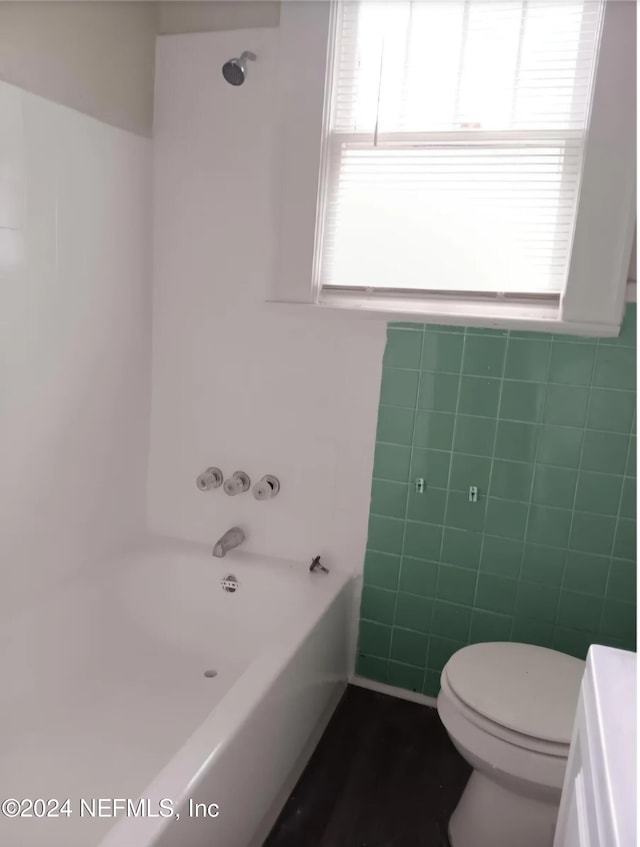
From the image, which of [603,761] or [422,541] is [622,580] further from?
[603,761]

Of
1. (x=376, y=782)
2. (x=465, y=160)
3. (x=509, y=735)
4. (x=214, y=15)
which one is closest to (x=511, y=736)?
(x=509, y=735)

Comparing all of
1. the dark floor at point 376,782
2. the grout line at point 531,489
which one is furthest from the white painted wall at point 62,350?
the grout line at point 531,489

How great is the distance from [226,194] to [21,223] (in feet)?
2.23

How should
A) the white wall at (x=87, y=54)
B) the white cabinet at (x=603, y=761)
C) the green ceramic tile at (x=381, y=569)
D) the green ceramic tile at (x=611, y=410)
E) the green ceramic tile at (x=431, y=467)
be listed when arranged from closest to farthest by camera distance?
the white cabinet at (x=603, y=761)
the white wall at (x=87, y=54)
the green ceramic tile at (x=611, y=410)
the green ceramic tile at (x=431, y=467)
the green ceramic tile at (x=381, y=569)

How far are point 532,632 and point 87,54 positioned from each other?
7.11ft

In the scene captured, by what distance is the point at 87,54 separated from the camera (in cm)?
184

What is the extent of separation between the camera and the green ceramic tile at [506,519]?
6.52 ft

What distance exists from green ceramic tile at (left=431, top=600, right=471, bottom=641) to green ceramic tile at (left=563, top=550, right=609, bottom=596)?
0.34 m

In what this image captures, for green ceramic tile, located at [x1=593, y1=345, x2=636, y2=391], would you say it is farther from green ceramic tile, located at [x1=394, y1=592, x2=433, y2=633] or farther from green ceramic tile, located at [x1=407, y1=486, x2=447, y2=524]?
green ceramic tile, located at [x1=394, y1=592, x2=433, y2=633]

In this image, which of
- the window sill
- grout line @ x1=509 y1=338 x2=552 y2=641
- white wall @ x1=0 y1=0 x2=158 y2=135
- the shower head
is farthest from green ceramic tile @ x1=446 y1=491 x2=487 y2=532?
white wall @ x1=0 y1=0 x2=158 y2=135

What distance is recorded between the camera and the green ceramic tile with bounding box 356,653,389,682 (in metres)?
2.21

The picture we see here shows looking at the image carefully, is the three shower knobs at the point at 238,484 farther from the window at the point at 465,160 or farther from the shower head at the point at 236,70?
the shower head at the point at 236,70

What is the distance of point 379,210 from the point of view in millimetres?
2006

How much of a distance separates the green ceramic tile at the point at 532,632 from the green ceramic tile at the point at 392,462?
0.57m
